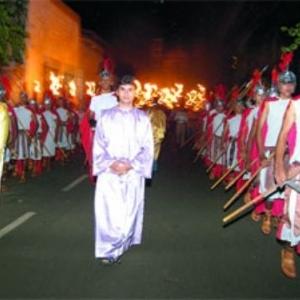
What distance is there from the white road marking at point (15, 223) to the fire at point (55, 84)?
16.3m

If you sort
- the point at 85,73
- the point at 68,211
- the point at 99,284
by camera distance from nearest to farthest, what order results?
the point at 99,284, the point at 68,211, the point at 85,73

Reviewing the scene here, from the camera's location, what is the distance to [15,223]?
8.80 m

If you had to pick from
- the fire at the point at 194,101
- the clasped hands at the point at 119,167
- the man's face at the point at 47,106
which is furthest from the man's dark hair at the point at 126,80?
the fire at the point at 194,101

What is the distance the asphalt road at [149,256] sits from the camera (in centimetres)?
575

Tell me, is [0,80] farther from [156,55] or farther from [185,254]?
[156,55]

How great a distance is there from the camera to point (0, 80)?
43.8 ft

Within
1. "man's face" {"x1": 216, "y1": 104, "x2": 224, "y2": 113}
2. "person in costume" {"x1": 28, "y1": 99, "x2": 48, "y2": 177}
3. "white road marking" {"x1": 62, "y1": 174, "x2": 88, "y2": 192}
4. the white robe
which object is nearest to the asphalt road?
"white road marking" {"x1": 62, "y1": 174, "x2": 88, "y2": 192}

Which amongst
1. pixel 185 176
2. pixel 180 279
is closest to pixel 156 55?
pixel 185 176

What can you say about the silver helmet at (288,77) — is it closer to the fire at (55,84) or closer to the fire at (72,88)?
the fire at (55,84)

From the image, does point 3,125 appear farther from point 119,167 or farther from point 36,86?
point 36,86

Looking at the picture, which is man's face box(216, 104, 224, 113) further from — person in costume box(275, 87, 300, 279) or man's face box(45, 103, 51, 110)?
person in costume box(275, 87, 300, 279)

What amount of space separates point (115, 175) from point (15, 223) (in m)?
2.64

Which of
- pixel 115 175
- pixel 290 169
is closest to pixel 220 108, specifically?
pixel 115 175

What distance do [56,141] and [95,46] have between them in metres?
21.0
